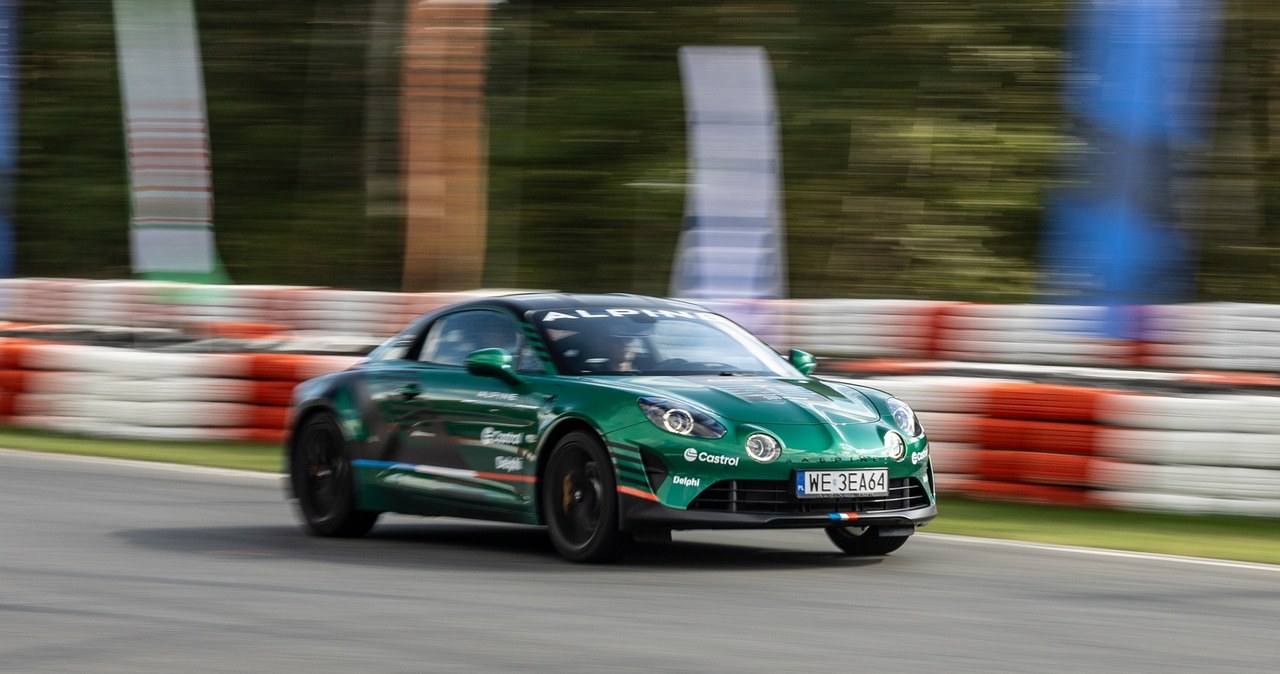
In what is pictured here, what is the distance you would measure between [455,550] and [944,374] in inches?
274

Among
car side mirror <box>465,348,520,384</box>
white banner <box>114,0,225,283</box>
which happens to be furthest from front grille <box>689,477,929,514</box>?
white banner <box>114,0,225,283</box>

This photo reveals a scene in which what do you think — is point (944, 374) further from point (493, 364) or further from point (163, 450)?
point (493, 364)

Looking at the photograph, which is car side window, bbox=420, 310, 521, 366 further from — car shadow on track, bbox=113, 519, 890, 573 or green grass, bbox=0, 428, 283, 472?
green grass, bbox=0, 428, 283, 472

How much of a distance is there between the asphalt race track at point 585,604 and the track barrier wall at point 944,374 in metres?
2.07

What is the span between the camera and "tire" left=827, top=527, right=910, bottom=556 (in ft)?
29.9

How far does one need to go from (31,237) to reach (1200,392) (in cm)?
3117

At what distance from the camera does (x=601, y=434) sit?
333 inches

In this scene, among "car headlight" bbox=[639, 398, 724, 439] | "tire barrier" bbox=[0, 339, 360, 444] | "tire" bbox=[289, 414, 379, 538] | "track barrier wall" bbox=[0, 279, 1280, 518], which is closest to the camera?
"car headlight" bbox=[639, 398, 724, 439]

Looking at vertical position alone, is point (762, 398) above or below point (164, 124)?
below

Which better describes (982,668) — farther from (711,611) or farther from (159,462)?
(159,462)

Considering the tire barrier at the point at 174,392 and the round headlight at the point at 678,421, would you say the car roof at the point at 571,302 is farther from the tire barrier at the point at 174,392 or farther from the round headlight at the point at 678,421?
the tire barrier at the point at 174,392

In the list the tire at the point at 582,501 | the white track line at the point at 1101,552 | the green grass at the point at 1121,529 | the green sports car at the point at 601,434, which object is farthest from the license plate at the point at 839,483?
the green grass at the point at 1121,529

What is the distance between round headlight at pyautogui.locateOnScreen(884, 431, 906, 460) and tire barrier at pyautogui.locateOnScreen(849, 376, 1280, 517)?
3331 millimetres

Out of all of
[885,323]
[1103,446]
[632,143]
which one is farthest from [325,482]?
[632,143]
